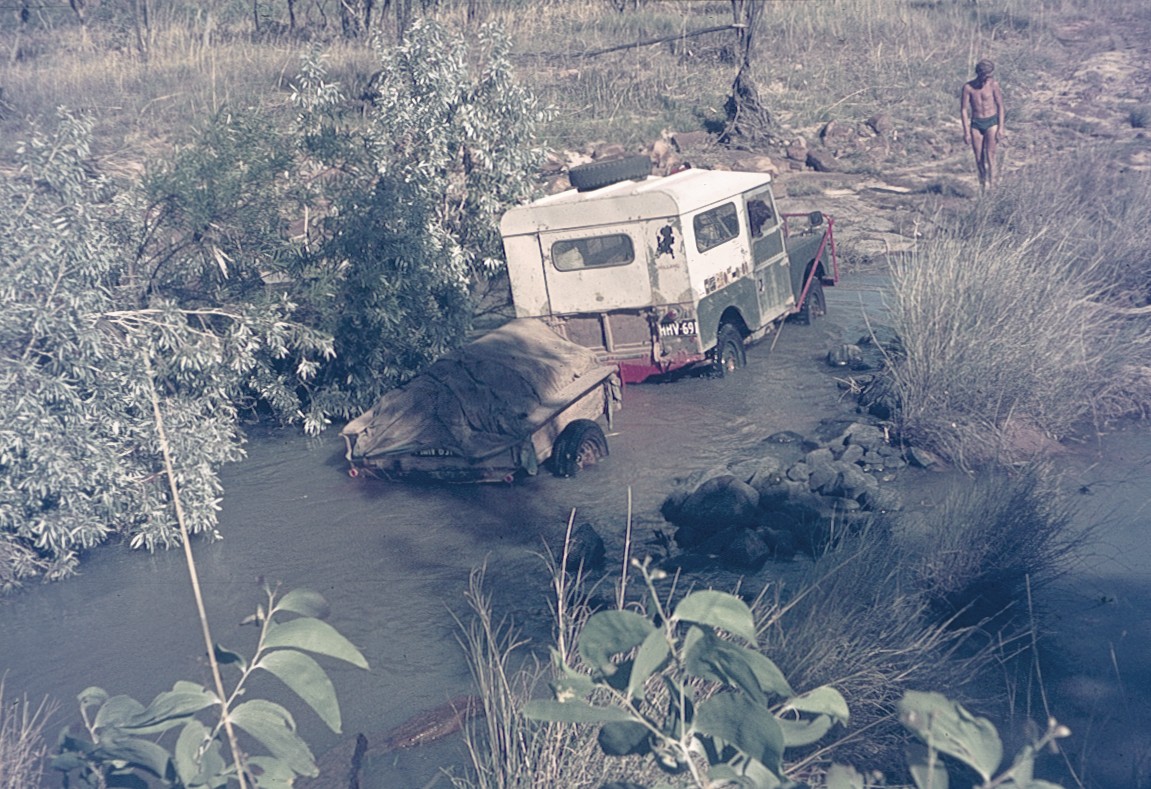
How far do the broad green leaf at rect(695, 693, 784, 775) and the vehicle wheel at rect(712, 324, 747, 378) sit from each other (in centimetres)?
887

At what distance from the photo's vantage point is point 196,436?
8.91m

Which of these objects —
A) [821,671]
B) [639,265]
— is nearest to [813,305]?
[639,265]

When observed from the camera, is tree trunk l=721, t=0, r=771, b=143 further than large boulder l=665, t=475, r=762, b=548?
Yes

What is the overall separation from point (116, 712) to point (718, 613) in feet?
5.06

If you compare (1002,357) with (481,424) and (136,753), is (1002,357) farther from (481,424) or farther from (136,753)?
(136,753)

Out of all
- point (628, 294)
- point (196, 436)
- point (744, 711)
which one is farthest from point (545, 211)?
point (744, 711)

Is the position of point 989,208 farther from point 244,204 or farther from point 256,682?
point 256,682

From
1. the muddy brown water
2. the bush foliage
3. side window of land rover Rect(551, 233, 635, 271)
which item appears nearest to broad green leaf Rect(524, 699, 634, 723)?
the muddy brown water

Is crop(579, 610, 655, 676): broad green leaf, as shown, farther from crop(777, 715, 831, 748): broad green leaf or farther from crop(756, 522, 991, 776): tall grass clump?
crop(756, 522, 991, 776): tall grass clump

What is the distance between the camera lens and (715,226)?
35.9ft

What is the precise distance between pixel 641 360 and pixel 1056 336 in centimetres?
384

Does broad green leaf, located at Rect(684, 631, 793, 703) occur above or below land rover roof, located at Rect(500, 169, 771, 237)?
below

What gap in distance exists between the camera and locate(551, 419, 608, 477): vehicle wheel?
930 centimetres

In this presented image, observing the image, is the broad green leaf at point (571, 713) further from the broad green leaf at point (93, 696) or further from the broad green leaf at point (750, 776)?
the broad green leaf at point (93, 696)
